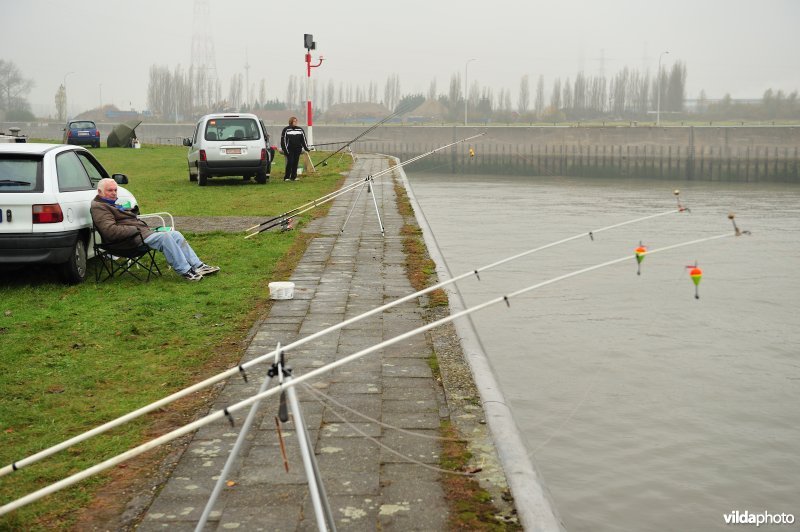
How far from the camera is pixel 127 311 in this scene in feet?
28.1

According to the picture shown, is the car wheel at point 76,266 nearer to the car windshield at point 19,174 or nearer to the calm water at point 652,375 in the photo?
the car windshield at point 19,174

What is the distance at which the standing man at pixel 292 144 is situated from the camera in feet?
73.9

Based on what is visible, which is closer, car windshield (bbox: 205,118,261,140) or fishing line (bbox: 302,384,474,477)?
fishing line (bbox: 302,384,474,477)

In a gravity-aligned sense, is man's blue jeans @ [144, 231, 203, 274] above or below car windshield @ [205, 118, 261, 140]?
below

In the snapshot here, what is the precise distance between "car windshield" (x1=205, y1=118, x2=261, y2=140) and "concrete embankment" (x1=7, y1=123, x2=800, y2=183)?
38727mm

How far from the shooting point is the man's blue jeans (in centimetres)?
991

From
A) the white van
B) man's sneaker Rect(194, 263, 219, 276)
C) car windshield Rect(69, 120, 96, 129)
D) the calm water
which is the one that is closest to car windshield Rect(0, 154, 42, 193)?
man's sneaker Rect(194, 263, 219, 276)

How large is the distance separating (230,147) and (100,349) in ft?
48.6

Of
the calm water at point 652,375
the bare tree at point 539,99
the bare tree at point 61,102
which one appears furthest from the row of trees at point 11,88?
the calm water at point 652,375

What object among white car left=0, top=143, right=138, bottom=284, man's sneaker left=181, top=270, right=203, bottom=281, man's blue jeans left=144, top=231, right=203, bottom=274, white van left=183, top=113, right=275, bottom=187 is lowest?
man's sneaker left=181, top=270, right=203, bottom=281

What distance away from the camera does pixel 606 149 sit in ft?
242

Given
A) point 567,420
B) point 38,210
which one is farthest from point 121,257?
point 567,420

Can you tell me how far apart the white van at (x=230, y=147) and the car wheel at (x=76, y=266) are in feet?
38.7

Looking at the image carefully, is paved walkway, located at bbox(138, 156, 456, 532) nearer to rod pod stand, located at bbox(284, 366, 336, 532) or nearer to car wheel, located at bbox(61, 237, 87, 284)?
rod pod stand, located at bbox(284, 366, 336, 532)
